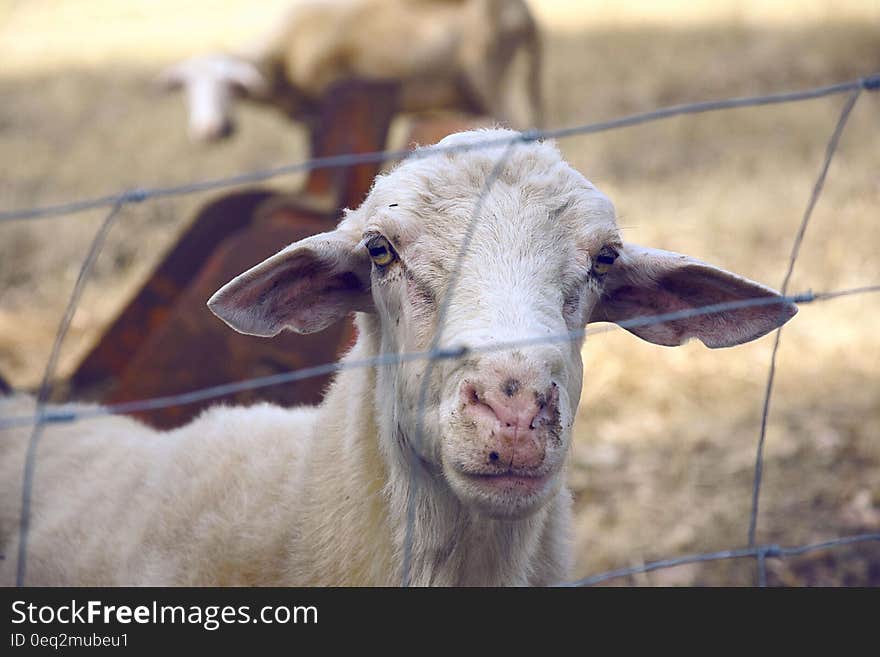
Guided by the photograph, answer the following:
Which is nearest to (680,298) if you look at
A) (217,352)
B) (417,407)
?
(417,407)

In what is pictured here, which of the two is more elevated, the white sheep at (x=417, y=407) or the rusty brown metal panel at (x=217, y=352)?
the rusty brown metal panel at (x=217, y=352)

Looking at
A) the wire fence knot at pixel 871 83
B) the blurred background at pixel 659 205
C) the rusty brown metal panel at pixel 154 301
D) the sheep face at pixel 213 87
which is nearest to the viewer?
the wire fence knot at pixel 871 83

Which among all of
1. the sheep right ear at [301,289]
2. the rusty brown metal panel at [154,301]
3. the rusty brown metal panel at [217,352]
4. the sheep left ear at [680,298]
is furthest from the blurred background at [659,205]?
the sheep right ear at [301,289]

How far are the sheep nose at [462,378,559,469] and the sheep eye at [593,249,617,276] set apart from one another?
1.78 feet

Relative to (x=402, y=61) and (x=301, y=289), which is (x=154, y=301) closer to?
(x=301, y=289)

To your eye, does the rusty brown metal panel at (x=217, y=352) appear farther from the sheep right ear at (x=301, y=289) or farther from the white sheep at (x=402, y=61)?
the white sheep at (x=402, y=61)

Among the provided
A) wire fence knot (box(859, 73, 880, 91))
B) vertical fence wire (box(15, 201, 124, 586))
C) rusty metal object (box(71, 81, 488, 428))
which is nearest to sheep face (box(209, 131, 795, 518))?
vertical fence wire (box(15, 201, 124, 586))

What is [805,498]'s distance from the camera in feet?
16.0

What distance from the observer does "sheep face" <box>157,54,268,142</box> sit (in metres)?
10.5

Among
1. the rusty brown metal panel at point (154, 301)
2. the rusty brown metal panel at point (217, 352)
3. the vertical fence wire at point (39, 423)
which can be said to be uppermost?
the rusty brown metal panel at point (154, 301)

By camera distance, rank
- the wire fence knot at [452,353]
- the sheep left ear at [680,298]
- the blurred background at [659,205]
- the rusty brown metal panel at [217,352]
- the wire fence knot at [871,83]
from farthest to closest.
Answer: the blurred background at [659,205]
the rusty brown metal panel at [217,352]
the sheep left ear at [680,298]
the wire fence knot at [871,83]
the wire fence knot at [452,353]

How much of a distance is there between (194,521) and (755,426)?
3652 mm

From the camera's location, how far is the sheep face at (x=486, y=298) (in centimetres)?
216
